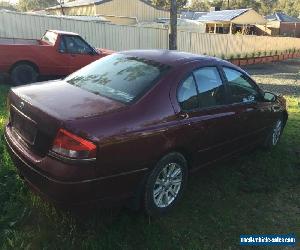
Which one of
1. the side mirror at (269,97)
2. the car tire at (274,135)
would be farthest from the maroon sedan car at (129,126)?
the car tire at (274,135)

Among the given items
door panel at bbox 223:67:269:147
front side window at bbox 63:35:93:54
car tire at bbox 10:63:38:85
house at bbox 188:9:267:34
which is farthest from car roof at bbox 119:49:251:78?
house at bbox 188:9:267:34

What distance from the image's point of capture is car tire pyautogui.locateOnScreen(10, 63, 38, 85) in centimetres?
982

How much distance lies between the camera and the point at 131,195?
374cm

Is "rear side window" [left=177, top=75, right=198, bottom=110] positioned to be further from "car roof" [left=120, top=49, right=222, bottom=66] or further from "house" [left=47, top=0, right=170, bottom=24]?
"house" [left=47, top=0, right=170, bottom=24]

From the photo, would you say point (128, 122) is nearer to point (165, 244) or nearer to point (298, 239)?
point (165, 244)

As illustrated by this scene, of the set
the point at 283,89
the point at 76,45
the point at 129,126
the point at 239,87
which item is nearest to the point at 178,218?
the point at 129,126

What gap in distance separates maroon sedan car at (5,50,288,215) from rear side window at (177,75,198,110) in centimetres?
1

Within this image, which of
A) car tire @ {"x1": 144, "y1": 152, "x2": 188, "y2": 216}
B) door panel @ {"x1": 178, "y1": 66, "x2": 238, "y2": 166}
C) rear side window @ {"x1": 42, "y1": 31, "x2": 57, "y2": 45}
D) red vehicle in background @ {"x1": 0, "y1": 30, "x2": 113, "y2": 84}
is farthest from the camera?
rear side window @ {"x1": 42, "y1": 31, "x2": 57, "y2": 45}

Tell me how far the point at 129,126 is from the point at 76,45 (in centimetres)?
792

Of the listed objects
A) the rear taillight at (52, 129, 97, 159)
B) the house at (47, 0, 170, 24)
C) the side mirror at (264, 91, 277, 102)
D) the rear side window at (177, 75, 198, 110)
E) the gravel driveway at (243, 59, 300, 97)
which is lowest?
the gravel driveway at (243, 59, 300, 97)

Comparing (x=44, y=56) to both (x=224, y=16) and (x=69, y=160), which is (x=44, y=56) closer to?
(x=69, y=160)

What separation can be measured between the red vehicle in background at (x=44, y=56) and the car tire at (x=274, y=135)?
249 inches

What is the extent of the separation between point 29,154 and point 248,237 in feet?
7.97

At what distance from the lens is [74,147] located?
3.24 meters
